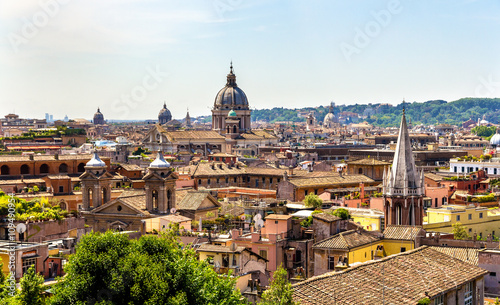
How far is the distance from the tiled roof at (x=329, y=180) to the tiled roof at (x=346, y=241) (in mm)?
20899

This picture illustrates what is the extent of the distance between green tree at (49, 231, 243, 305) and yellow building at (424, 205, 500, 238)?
17570 millimetres

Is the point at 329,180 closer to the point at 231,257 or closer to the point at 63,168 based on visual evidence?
the point at 63,168

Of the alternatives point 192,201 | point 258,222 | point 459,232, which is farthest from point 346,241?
point 192,201

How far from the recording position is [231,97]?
4584 inches

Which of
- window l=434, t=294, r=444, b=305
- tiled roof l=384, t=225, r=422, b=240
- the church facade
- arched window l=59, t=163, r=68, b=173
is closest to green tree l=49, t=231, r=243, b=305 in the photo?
window l=434, t=294, r=444, b=305

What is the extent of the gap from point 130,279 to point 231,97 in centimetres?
9902

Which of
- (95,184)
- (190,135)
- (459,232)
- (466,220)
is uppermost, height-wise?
(190,135)

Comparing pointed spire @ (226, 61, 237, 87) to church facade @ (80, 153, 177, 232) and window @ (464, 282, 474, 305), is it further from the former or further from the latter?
window @ (464, 282, 474, 305)

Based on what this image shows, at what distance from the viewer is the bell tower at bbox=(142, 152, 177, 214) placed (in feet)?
Answer: 123

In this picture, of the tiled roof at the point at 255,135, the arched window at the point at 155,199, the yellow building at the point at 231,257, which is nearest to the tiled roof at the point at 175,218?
the arched window at the point at 155,199

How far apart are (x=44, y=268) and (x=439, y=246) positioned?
1186 cm

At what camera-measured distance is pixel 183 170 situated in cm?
6153

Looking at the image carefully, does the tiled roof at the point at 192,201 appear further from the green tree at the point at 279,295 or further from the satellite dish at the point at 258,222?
the green tree at the point at 279,295

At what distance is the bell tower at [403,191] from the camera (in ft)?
119
